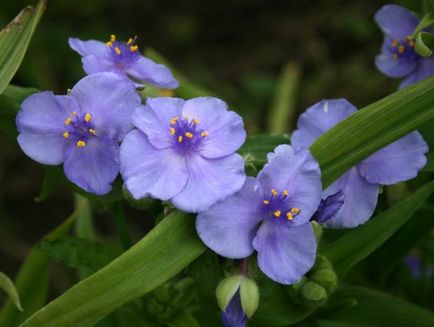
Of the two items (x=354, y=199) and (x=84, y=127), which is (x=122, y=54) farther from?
A: (x=354, y=199)

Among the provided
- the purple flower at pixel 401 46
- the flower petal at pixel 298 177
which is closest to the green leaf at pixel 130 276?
the flower petal at pixel 298 177

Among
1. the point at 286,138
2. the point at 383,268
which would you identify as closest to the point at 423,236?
the point at 383,268

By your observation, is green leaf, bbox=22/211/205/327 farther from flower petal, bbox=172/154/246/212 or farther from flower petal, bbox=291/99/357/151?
flower petal, bbox=291/99/357/151

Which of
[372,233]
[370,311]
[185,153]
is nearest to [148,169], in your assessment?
[185,153]

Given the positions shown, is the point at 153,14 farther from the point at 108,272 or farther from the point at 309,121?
the point at 108,272

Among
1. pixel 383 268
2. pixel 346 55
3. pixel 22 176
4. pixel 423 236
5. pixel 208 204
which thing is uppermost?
pixel 208 204

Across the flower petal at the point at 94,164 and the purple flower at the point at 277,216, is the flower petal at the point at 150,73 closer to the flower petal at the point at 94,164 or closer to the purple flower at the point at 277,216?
the flower petal at the point at 94,164

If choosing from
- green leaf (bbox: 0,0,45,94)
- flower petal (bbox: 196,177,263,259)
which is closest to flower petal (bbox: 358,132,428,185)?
flower petal (bbox: 196,177,263,259)
